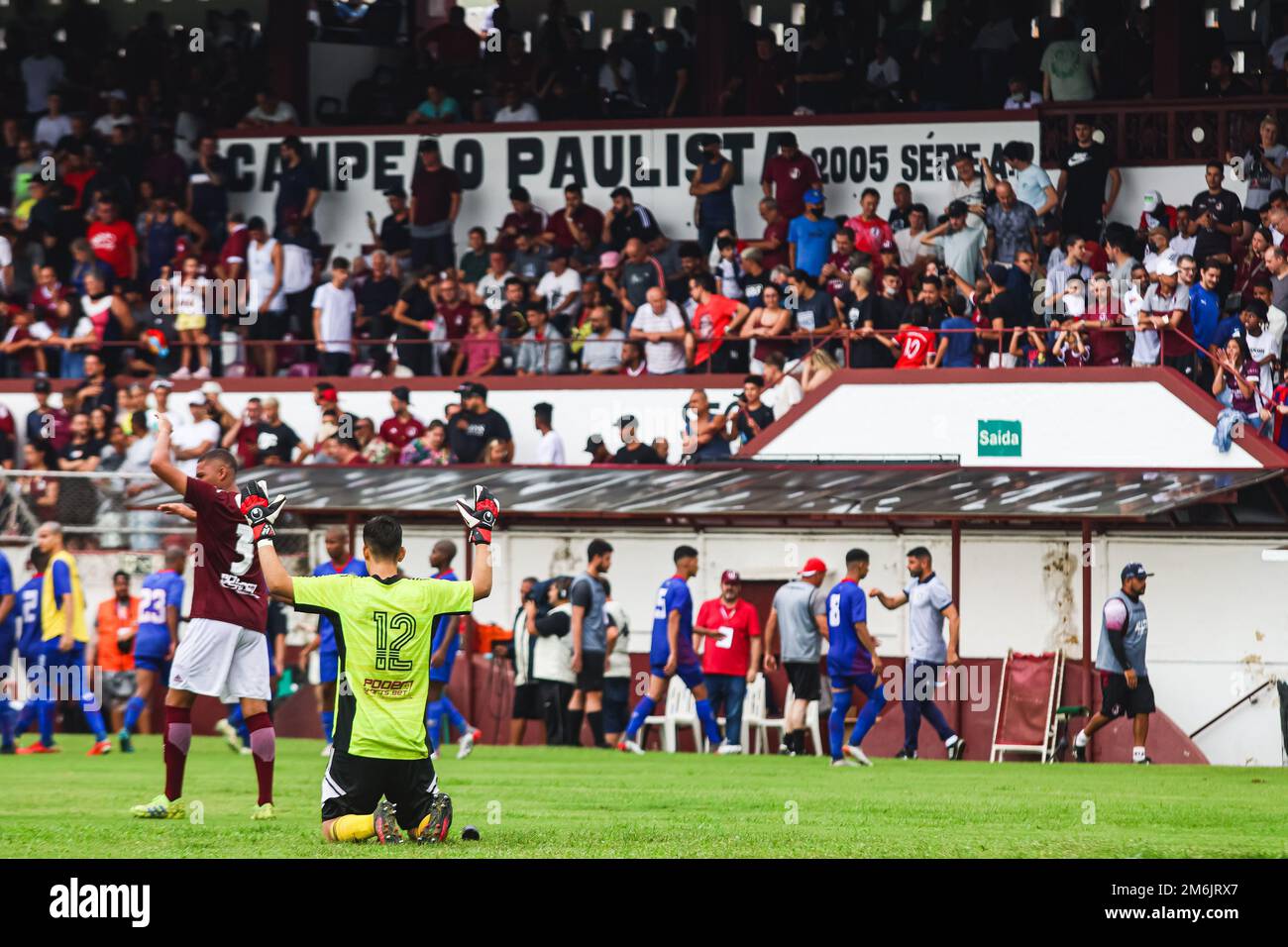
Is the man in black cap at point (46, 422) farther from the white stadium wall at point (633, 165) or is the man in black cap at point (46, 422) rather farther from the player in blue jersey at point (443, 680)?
the player in blue jersey at point (443, 680)

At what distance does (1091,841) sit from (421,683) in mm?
3624

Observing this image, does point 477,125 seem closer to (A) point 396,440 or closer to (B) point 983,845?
(A) point 396,440

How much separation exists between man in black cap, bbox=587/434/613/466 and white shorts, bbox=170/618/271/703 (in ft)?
42.5

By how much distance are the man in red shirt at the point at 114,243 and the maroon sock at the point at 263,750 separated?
1736cm

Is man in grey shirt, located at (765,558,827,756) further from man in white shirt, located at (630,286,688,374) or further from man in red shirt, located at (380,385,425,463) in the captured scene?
man in red shirt, located at (380,385,425,463)

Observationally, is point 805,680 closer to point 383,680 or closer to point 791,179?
point 791,179

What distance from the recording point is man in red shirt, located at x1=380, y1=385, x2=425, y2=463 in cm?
2653

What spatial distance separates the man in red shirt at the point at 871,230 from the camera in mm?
→ 25620

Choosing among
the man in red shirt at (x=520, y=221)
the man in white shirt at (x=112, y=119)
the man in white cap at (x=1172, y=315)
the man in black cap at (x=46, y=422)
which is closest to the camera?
the man in white cap at (x=1172, y=315)

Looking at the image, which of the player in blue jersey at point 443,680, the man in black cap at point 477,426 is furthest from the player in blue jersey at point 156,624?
the man in black cap at point 477,426

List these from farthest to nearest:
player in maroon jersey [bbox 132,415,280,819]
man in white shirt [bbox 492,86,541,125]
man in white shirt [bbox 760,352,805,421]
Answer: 1. man in white shirt [bbox 492,86,541,125]
2. man in white shirt [bbox 760,352,805,421]
3. player in maroon jersey [bbox 132,415,280,819]

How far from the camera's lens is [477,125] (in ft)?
97.8

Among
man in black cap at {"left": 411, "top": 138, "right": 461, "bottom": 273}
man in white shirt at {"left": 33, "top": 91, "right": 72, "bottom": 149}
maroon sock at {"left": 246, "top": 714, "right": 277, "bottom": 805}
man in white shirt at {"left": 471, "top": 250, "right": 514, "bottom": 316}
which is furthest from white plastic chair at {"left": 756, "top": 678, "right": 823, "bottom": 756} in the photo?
man in white shirt at {"left": 33, "top": 91, "right": 72, "bottom": 149}
